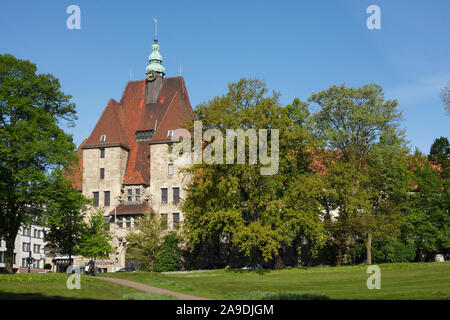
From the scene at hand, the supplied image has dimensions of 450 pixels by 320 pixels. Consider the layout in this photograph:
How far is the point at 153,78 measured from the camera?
248ft

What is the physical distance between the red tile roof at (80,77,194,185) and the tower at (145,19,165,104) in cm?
72

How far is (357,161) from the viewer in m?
54.2

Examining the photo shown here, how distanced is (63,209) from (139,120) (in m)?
31.7

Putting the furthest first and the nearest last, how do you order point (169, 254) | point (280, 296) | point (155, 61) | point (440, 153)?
point (155, 61) < point (440, 153) < point (169, 254) < point (280, 296)

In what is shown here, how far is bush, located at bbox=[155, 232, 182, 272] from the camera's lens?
57125 millimetres

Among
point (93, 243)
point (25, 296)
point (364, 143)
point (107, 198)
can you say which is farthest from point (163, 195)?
point (25, 296)

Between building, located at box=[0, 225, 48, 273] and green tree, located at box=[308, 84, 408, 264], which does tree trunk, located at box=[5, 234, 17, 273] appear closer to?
green tree, located at box=[308, 84, 408, 264]

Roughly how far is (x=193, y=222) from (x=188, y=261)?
49.2ft

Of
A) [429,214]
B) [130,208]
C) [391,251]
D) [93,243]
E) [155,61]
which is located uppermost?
[155,61]

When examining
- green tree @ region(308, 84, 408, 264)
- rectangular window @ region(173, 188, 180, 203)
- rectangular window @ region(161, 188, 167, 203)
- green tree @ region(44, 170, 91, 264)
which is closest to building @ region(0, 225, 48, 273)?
rectangular window @ region(161, 188, 167, 203)

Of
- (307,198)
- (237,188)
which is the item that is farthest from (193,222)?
(307,198)

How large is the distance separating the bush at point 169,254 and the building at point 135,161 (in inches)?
142

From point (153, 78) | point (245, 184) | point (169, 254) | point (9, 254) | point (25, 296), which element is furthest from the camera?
point (153, 78)

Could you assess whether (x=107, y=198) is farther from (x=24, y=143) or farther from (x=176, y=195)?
(x=24, y=143)
